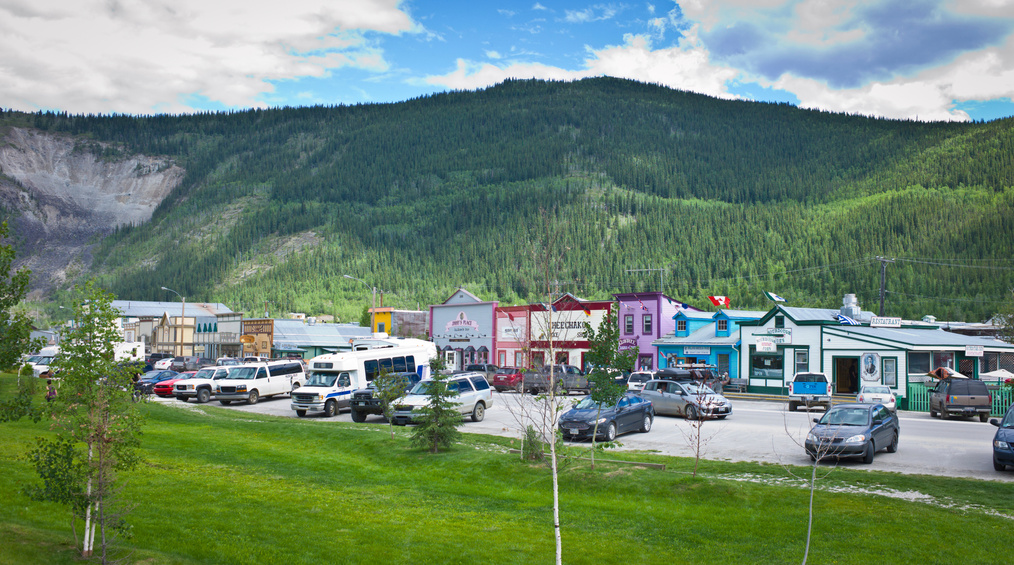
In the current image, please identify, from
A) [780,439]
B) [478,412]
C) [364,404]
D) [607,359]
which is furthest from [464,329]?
[607,359]

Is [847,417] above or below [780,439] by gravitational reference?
above

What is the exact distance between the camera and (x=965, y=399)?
108ft

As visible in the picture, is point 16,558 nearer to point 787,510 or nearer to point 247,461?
point 247,461

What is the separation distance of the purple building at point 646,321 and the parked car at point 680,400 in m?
26.3

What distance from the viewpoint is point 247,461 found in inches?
786

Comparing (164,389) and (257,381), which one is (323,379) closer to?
(257,381)

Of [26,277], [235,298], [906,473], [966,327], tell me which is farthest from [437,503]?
[235,298]

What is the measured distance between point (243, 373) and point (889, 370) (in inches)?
1450

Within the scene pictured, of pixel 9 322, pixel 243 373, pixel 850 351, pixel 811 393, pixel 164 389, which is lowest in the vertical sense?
pixel 164 389

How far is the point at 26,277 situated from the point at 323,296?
165 metres

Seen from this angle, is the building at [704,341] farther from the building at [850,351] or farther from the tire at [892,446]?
the tire at [892,446]

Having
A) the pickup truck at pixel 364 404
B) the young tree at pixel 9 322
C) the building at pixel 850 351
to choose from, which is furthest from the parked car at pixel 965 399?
the young tree at pixel 9 322

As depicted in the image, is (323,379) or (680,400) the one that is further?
(323,379)

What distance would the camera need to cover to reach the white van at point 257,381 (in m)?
39.2
